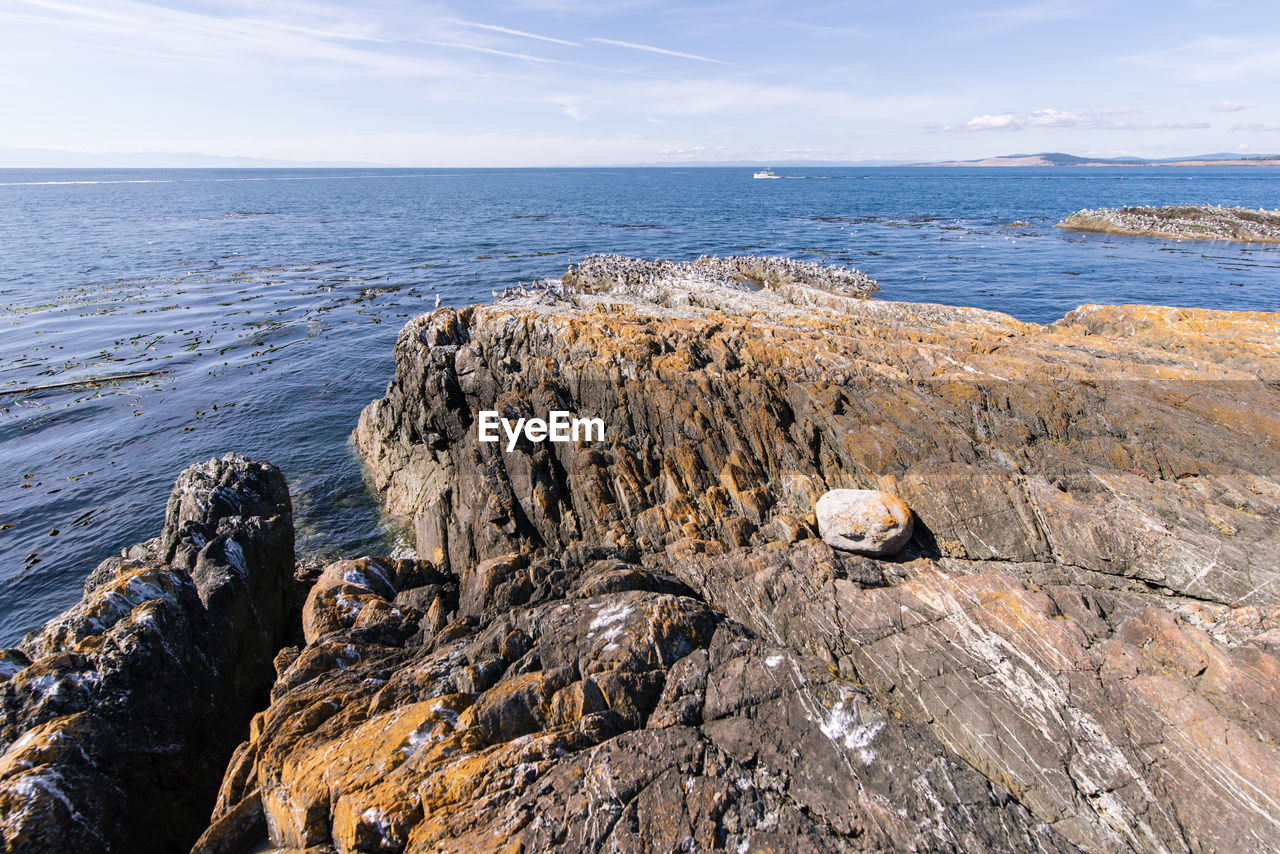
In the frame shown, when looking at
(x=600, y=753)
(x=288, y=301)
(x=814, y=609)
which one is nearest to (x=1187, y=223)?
(x=814, y=609)

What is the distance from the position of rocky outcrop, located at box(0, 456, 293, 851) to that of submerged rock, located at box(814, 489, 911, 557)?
506 inches

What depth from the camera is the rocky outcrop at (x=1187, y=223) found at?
6512cm

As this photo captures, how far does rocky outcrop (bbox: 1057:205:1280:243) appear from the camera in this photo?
65.1 m

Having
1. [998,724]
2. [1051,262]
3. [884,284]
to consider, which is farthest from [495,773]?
[1051,262]

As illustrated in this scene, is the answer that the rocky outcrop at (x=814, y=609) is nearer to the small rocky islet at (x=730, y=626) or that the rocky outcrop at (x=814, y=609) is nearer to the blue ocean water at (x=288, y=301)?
the small rocky islet at (x=730, y=626)

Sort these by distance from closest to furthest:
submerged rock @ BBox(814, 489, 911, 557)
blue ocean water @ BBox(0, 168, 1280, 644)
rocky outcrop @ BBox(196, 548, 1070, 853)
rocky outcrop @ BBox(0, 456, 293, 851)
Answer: rocky outcrop @ BBox(196, 548, 1070, 853) < rocky outcrop @ BBox(0, 456, 293, 851) < submerged rock @ BBox(814, 489, 911, 557) < blue ocean water @ BBox(0, 168, 1280, 644)

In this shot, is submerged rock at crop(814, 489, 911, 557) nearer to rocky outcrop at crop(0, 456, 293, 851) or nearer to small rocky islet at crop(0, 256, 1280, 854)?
small rocky islet at crop(0, 256, 1280, 854)

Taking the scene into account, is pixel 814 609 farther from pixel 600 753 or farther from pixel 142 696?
pixel 142 696

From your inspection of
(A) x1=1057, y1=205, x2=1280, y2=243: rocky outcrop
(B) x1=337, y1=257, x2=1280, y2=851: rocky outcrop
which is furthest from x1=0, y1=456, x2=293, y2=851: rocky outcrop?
(A) x1=1057, y1=205, x2=1280, y2=243: rocky outcrop

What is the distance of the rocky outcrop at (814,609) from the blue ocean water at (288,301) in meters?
9.14

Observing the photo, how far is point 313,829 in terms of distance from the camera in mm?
6750

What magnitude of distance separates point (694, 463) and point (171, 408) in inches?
1139

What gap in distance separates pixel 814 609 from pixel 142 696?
40.2 feet

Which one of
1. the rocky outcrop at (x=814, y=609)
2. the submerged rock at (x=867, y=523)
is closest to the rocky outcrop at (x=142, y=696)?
the rocky outcrop at (x=814, y=609)
